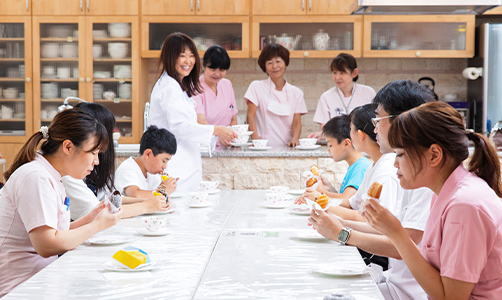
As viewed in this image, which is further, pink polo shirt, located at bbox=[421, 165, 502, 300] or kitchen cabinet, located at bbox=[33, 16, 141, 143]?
kitchen cabinet, located at bbox=[33, 16, 141, 143]

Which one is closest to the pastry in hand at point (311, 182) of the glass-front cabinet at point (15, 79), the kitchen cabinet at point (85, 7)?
the kitchen cabinet at point (85, 7)

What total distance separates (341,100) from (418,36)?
4.54ft

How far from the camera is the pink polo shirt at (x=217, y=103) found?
181 inches

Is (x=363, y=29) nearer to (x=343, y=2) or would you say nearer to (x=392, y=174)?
(x=343, y=2)

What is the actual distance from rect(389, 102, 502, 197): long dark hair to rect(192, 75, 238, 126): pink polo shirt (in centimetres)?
316

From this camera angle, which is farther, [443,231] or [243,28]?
[243,28]

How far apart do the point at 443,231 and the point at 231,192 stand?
2.03 meters

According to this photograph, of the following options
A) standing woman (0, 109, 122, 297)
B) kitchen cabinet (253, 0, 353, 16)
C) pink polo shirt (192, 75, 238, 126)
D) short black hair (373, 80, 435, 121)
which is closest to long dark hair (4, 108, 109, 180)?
standing woman (0, 109, 122, 297)

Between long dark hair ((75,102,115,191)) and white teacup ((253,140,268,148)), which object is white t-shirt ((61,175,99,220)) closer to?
long dark hair ((75,102,115,191))

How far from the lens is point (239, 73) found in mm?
6070

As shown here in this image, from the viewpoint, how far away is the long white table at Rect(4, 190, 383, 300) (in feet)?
4.57

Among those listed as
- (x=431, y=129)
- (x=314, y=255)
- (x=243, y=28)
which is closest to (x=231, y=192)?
(x=314, y=255)

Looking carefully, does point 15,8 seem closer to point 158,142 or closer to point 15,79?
point 15,79

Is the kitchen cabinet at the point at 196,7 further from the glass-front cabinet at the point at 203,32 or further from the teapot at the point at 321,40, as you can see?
the teapot at the point at 321,40
